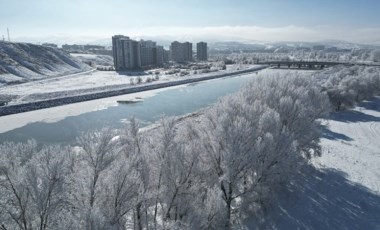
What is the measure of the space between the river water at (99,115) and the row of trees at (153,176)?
44.7 ft

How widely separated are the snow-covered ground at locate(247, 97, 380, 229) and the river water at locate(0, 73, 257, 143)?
13.8m

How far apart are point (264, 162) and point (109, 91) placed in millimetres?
50114

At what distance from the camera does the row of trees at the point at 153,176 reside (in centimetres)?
1049

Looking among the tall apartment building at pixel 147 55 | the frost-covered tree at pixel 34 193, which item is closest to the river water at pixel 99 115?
the frost-covered tree at pixel 34 193

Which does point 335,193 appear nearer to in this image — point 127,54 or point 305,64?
point 127,54

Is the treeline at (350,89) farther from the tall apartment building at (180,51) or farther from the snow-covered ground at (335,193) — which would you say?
the tall apartment building at (180,51)

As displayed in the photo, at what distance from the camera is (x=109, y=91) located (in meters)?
62.2

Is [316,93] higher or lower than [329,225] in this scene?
higher

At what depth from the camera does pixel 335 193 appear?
70.7ft

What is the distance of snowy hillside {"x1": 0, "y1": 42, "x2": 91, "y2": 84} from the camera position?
80312mm

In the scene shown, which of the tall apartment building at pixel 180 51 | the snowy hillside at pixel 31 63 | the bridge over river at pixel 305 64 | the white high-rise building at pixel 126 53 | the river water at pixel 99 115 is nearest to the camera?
the river water at pixel 99 115

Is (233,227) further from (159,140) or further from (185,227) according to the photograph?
(159,140)

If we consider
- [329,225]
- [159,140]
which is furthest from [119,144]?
[329,225]

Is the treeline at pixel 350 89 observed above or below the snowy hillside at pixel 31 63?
below
